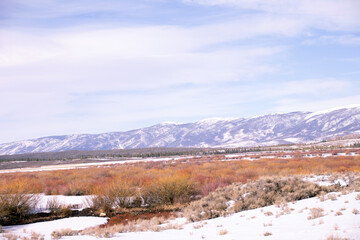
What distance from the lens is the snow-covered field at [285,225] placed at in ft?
24.6

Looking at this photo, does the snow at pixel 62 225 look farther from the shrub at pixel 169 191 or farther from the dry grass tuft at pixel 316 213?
the dry grass tuft at pixel 316 213

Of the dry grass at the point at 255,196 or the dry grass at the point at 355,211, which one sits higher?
the dry grass at the point at 355,211

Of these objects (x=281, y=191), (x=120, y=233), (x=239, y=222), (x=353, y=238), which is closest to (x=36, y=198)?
(x=120, y=233)

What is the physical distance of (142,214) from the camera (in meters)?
15.7

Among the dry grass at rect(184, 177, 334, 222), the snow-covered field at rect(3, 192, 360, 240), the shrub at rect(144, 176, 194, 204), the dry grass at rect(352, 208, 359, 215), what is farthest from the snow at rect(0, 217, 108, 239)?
the dry grass at rect(352, 208, 359, 215)

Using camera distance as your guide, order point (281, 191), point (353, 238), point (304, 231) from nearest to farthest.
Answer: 1. point (353, 238)
2. point (304, 231)
3. point (281, 191)

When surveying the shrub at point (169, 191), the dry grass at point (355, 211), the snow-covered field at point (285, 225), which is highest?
the dry grass at point (355, 211)

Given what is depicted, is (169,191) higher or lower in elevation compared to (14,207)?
lower

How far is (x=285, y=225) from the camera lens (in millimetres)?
8969

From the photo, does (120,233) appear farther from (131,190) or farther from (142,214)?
(131,190)

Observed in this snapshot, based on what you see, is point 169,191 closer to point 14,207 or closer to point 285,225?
point 14,207

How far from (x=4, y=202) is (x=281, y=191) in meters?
13.2

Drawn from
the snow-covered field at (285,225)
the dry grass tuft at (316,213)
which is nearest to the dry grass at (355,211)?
the snow-covered field at (285,225)

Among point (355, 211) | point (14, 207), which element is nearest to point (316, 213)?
point (355, 211)
